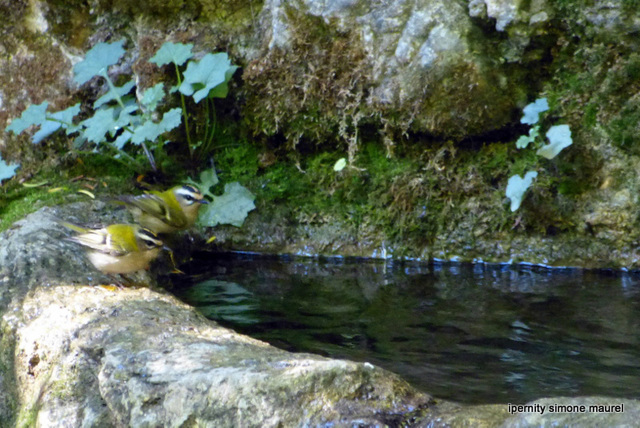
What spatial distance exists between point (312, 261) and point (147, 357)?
3825mm

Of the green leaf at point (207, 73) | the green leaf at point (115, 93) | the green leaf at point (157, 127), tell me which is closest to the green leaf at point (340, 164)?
the green leaf at point (207, 73)

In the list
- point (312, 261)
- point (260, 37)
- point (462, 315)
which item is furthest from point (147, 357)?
point (260, 37)

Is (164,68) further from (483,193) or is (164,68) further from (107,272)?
(483,193)

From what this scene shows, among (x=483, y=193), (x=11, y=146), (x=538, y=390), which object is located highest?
(x=11, y=146)

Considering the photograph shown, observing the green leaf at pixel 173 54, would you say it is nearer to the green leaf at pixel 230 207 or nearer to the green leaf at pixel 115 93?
the green leaf at pixel 115 93

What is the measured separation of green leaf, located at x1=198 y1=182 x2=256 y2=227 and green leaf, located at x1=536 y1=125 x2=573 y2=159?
2987 mm

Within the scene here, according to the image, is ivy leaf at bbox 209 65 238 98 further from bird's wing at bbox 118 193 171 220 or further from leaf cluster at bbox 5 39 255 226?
bird's wing at bbox 118 193 171 220

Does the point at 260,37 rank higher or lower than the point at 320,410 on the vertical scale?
higher

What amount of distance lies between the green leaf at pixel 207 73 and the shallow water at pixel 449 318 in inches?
73.6

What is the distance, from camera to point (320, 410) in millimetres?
2660

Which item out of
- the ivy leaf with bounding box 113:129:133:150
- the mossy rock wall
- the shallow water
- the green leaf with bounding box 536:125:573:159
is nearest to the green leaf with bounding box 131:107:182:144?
the ivy leaf with bounding box 113:129:133:150

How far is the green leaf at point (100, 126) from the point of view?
6.50 meters

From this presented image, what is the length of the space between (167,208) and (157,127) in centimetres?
88

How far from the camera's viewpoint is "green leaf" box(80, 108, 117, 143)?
650 centimetres
